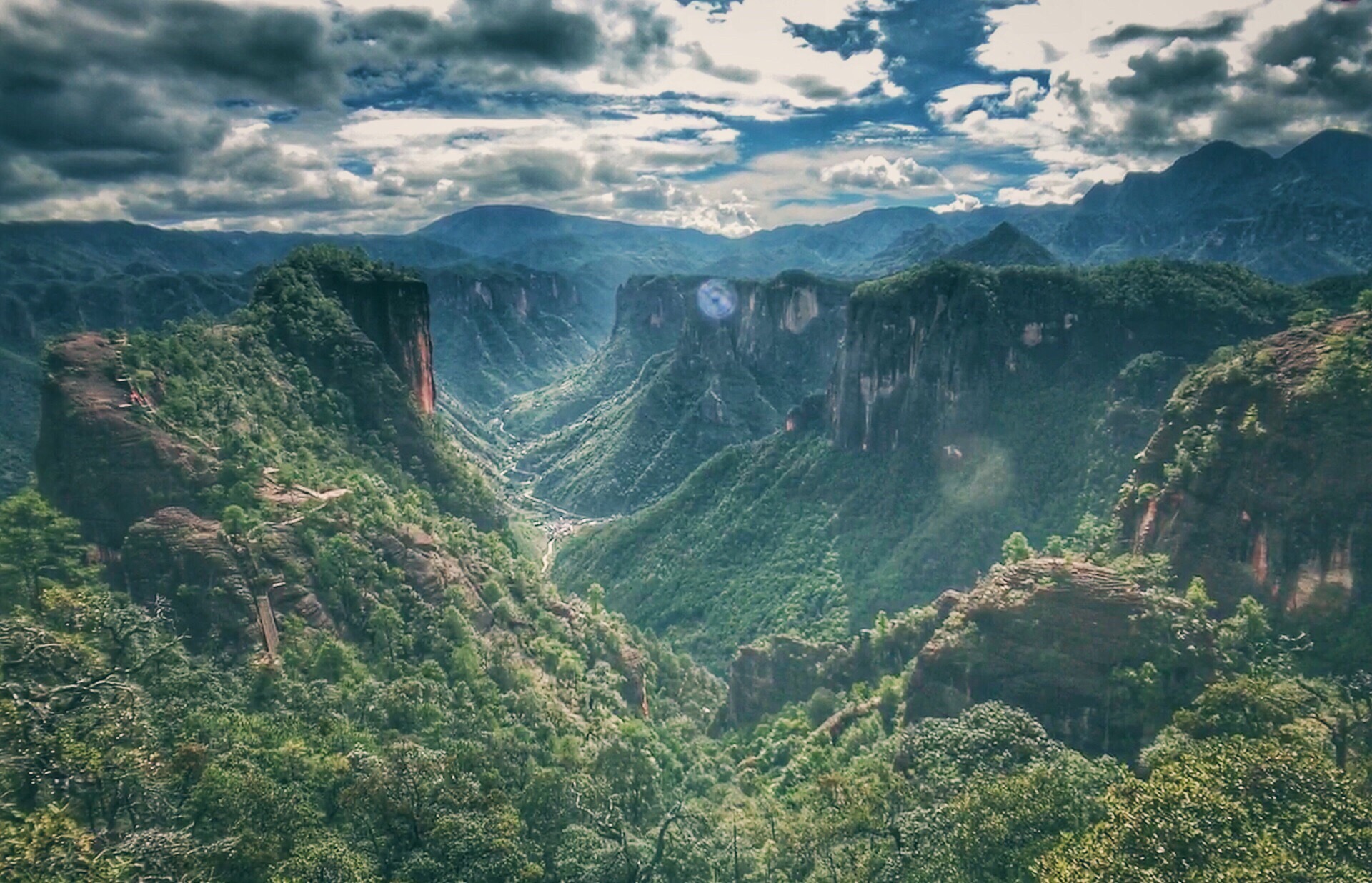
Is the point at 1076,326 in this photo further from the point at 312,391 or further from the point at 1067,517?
the point at 312,391

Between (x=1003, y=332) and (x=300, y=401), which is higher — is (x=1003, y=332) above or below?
above

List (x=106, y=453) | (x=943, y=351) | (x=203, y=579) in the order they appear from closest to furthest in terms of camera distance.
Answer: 1. (x=203, y=579)
2. (x=106, y=453)
3. (x=943, y=351)

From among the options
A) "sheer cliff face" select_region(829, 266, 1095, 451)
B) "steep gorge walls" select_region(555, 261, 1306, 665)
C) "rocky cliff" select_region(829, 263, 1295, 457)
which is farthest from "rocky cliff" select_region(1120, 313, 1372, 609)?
"sheer cliff face" select_region(829, 266, 1095, 451)

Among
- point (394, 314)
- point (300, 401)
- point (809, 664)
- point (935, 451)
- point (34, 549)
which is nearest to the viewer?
point (34, 549)

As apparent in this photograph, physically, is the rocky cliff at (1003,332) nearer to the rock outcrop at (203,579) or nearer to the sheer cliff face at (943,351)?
the sheer cliff face at (943,351)

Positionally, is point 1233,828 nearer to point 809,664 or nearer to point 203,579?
point 809,664

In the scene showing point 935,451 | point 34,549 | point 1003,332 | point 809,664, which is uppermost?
A: point 1003,332

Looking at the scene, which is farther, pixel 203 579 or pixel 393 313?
pixel 393 313

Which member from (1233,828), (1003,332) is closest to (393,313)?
(1003,332)

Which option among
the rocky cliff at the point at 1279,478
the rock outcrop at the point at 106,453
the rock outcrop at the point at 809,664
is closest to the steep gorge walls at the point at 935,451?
the rock outcrop at the point at 809,664
